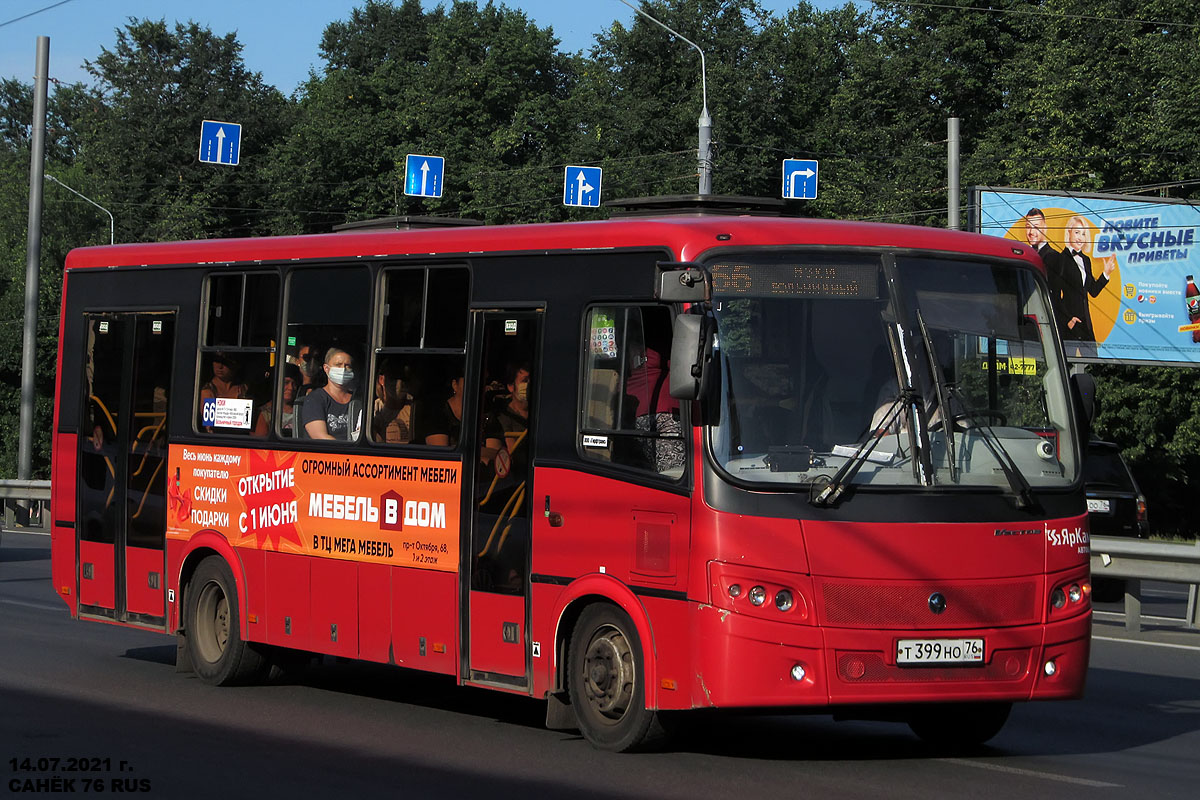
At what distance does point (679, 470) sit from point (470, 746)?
2055mm

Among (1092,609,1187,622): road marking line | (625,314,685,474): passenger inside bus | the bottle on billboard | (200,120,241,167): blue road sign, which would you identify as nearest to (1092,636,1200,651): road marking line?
(1092,609,1187,622): road marking line

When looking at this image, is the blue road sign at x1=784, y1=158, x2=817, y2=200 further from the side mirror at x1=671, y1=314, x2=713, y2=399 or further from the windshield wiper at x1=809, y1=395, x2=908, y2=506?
the side mirror at x1=671, y1=314, x2=713, y2=399

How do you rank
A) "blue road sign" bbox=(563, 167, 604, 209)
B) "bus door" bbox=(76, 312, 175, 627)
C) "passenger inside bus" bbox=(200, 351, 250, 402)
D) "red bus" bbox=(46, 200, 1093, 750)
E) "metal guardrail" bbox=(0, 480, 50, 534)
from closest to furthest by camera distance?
"red bus" bbox=(46, 200, 1093, 750), "passenger inside bus" bbox=(200, 351, 250, 402), "bus door" bbox=(76, 312, 175, 627), "metal guardrail" bbox=(0, 480, 50, 534), "blue road sign" bbox=(563, 167, 604, 209)

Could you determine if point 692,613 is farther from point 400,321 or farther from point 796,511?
point 400,321

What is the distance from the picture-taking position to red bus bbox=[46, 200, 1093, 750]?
890 centimetres

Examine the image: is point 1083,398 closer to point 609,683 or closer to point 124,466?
point 609,683

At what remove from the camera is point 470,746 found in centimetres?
997

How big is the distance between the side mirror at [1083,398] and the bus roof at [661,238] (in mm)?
695

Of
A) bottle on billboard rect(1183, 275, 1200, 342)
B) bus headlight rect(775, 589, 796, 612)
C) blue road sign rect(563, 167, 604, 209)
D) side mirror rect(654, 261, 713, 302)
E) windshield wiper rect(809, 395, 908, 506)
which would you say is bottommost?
bus headlight rect(775, 589, 796, 612)

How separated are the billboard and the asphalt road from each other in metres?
21.8

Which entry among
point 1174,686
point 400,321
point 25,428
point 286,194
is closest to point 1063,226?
point 25,428

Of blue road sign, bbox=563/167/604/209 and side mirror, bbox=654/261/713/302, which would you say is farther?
blue road sign, bbox=563/167/604/209

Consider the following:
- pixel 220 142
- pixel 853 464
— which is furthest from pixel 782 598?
pixel 220 142

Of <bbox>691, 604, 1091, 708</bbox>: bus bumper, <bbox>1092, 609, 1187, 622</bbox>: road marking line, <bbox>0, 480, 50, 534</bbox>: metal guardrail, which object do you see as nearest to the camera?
<bbox>691, 604, 1091, 708</bbox>: bus bumper
